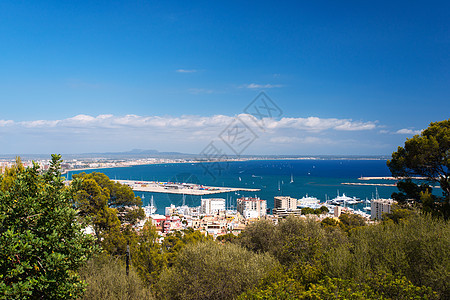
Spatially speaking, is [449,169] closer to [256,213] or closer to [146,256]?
[146,256]

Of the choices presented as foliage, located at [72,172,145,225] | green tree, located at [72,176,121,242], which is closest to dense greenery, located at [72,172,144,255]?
green tree, located at [72,176,121,242]

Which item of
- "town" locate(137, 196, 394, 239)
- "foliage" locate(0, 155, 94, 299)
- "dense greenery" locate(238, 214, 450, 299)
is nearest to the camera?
"foliage" locate(0, 155, 94, 299)

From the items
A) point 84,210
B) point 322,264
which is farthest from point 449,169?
point 84,210

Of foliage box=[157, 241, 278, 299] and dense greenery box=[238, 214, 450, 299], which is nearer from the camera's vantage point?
dense greenery box=[238, 214, 450, 299]

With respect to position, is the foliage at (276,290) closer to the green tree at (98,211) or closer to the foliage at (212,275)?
the foliage at (212,275)

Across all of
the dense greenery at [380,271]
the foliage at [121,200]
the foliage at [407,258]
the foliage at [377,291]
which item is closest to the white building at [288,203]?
the foliage at [121,200]

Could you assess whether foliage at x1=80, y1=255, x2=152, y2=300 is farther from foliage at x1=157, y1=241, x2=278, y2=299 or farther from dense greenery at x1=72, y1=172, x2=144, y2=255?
dense greenery at x1=72, y1=172, x2=144, y2=255
